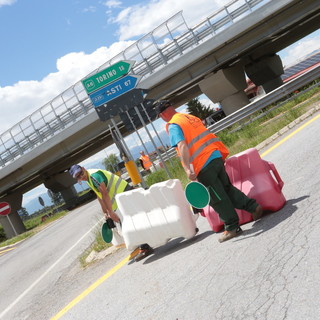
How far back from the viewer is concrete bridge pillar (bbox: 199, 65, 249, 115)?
31969 mm

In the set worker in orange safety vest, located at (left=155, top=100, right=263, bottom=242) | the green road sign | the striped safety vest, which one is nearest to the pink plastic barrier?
worker in orange safety vest, located at (left=155, top=100, right=263, bottom=242)

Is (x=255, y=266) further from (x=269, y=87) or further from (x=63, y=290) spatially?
(x=269, y=87)

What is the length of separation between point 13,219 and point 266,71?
2220cm

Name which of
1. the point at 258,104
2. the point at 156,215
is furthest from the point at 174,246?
the point at 258,104

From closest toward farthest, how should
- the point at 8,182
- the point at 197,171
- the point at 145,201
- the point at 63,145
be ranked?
the point at 197,171 < the point at 145,201 < the point at 63,145 < the point at 8,182

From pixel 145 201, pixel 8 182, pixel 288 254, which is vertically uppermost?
pixel 8 182

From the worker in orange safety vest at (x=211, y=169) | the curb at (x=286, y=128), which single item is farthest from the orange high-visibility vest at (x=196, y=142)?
the curb at (x=286, y=128)

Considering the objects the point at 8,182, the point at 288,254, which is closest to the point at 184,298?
the point at 288,254

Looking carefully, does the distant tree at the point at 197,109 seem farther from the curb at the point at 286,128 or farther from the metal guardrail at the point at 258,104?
the curb at the point at 286,128

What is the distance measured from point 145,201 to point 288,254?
2.94 m

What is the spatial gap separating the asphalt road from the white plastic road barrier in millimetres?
262

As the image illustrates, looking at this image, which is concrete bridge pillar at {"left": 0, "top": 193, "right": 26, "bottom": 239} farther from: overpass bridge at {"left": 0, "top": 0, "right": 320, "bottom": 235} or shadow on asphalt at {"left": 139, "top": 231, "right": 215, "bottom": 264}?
shadow on asphalt at {"left": 139, "top": 231, "right": 215, "bottom": 264}

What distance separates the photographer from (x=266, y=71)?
3700cm

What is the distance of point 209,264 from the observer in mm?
5418
